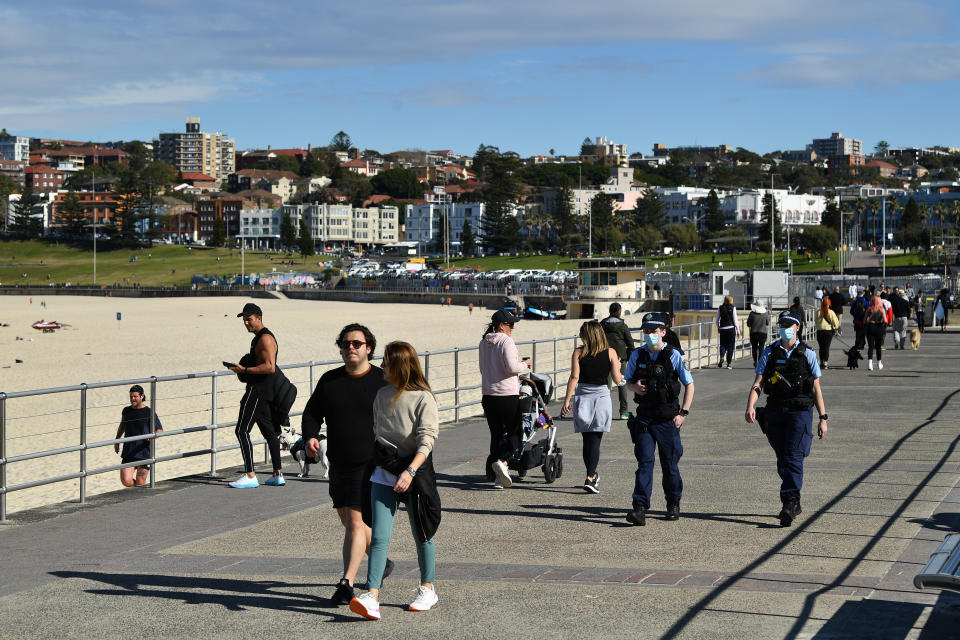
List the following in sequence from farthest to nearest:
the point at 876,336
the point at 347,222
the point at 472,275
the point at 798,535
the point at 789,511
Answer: the point at 347,222 < the point at 472,275 < the point at 876,336 < the point at 789,511 < the point at 798,535

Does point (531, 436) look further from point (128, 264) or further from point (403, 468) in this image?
point (128, 264)

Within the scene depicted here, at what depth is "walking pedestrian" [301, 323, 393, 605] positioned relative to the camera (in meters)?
6.42

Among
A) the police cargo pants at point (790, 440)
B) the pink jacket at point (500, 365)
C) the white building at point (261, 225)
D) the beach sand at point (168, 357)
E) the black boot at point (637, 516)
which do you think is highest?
the white building at point (261, 225)

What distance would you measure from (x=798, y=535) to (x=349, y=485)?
342 centimetres

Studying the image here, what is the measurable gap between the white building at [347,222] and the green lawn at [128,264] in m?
27.5

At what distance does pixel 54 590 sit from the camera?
22.1 ft

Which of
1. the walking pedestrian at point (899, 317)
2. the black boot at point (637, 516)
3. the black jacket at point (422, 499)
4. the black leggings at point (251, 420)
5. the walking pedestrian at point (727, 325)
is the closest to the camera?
the black jacket at point (422, 499)

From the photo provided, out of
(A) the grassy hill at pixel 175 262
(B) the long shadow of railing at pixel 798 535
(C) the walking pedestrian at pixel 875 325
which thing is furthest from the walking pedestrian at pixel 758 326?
(A) the grassy hill at pixel 175 262

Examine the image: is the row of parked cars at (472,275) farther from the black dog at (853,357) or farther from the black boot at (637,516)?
the black boot at (637,516)

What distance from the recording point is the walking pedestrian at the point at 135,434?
10.8m

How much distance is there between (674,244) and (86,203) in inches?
4227

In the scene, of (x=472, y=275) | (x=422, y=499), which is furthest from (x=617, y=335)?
(x=472, y=275)

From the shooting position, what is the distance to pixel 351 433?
21.2ft

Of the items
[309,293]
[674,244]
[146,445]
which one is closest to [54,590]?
[146,445]
